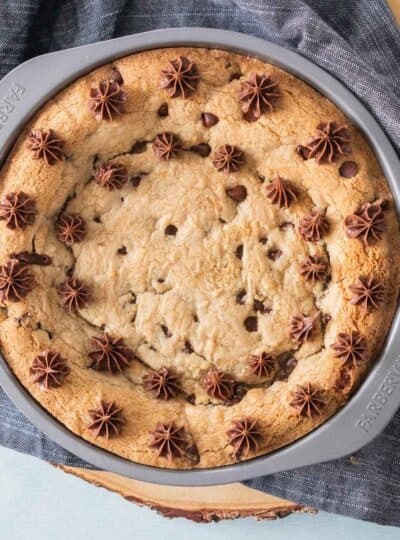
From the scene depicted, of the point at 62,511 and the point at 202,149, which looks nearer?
the point at 202,149

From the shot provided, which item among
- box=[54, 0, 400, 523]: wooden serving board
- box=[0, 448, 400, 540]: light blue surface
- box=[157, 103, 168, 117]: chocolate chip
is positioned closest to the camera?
box=[157, 103, 168, 117]: chocolate chip

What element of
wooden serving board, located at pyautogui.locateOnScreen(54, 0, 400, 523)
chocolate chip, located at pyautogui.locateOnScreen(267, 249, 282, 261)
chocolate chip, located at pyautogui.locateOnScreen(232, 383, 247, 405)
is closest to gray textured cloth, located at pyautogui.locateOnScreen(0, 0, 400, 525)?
wooden serving board, located at pyautogui.locateOnScreen(54, 0, 400, 523)

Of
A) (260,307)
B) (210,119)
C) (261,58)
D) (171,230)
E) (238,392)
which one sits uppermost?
(261,58)

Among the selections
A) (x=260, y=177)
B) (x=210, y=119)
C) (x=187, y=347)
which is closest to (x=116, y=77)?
(x=210, y=119)

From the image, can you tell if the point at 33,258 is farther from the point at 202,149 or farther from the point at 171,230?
the point at 202,149

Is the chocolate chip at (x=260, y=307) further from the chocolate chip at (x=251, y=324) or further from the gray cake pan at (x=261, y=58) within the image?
the gray cake pan at (x=261, y=58)

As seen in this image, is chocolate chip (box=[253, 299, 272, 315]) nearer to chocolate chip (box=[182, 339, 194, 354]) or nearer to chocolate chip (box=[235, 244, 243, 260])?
chocolate chip (box=[235, 244, 243, 260])
